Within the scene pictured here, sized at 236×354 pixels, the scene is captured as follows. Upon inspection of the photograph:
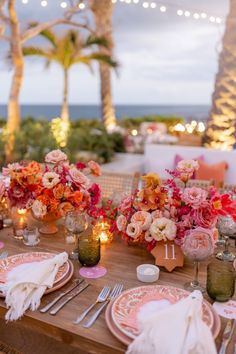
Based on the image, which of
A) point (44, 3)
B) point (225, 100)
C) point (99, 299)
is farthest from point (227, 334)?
point (44, 3)

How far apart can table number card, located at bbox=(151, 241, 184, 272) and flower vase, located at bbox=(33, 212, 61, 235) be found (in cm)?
61

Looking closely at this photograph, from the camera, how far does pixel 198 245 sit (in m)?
1.41

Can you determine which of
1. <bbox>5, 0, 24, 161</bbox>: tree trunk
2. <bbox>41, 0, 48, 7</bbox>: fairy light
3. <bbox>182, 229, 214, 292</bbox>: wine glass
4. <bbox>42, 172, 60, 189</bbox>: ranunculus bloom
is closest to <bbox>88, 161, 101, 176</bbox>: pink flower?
<bbox>42, 172, 60, 189</bbox>: ranunculus bloom

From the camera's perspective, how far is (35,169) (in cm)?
194

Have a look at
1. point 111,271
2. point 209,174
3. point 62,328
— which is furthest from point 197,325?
point 209,174

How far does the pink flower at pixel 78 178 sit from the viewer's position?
1.91m

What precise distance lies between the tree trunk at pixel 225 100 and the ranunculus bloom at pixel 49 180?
434 cm

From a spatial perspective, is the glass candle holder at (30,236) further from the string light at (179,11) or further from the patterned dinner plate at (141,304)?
the string light at (179,11)

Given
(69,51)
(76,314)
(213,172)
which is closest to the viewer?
A: (76,314)

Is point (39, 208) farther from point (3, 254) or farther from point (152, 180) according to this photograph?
point (152, 180)

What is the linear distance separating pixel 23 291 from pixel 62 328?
217 mm

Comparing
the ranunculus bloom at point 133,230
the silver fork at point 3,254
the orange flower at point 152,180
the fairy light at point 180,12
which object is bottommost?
the silver fork at point 3,254

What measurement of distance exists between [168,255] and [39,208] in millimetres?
694

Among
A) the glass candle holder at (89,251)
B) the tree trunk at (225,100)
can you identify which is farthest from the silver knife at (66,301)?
the tree trunk at (225,100)
